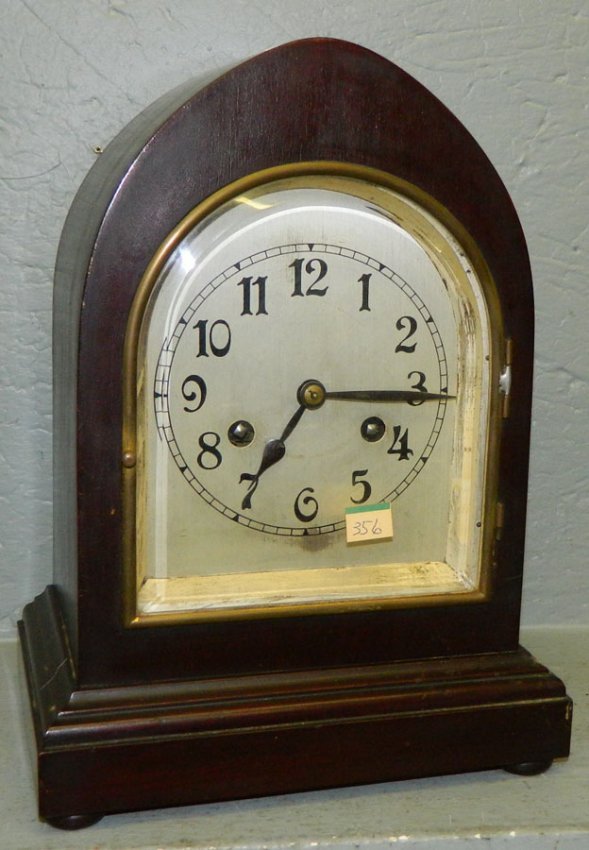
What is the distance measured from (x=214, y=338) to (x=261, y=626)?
0.25 metres

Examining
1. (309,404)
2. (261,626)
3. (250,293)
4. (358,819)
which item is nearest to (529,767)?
(358,819)

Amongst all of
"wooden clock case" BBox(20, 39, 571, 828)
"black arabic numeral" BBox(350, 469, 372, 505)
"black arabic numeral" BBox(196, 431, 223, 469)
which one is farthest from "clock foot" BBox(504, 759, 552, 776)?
"black arabic numeral" BBox(196, 431, 223, 469)

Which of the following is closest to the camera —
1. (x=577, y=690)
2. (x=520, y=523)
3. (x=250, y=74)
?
(x=250, y=74)

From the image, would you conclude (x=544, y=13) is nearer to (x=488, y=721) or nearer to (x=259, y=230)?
(x=259, y=230)

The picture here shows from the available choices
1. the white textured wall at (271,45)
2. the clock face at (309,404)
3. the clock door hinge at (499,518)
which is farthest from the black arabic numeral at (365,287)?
the white textured wall at (271,45)

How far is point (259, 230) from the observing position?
87 centimetres

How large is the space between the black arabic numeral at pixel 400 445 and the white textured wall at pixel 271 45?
1.21 ft

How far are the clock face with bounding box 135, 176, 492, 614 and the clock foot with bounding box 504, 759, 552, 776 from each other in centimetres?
17

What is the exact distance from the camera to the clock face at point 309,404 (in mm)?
869

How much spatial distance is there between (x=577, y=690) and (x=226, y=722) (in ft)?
1.50

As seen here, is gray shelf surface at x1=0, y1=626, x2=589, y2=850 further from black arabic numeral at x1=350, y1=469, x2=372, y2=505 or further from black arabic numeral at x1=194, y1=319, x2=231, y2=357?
black arabic numeral at x1=194, y1=319, x2=231, y2=357

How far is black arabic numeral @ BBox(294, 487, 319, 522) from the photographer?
0.92 meters

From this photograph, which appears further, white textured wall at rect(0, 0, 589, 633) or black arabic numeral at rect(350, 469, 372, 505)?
white textured wall at rect(0, 0, 589, 633)

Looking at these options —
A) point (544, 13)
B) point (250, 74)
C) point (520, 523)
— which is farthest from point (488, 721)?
point (544, 13)
